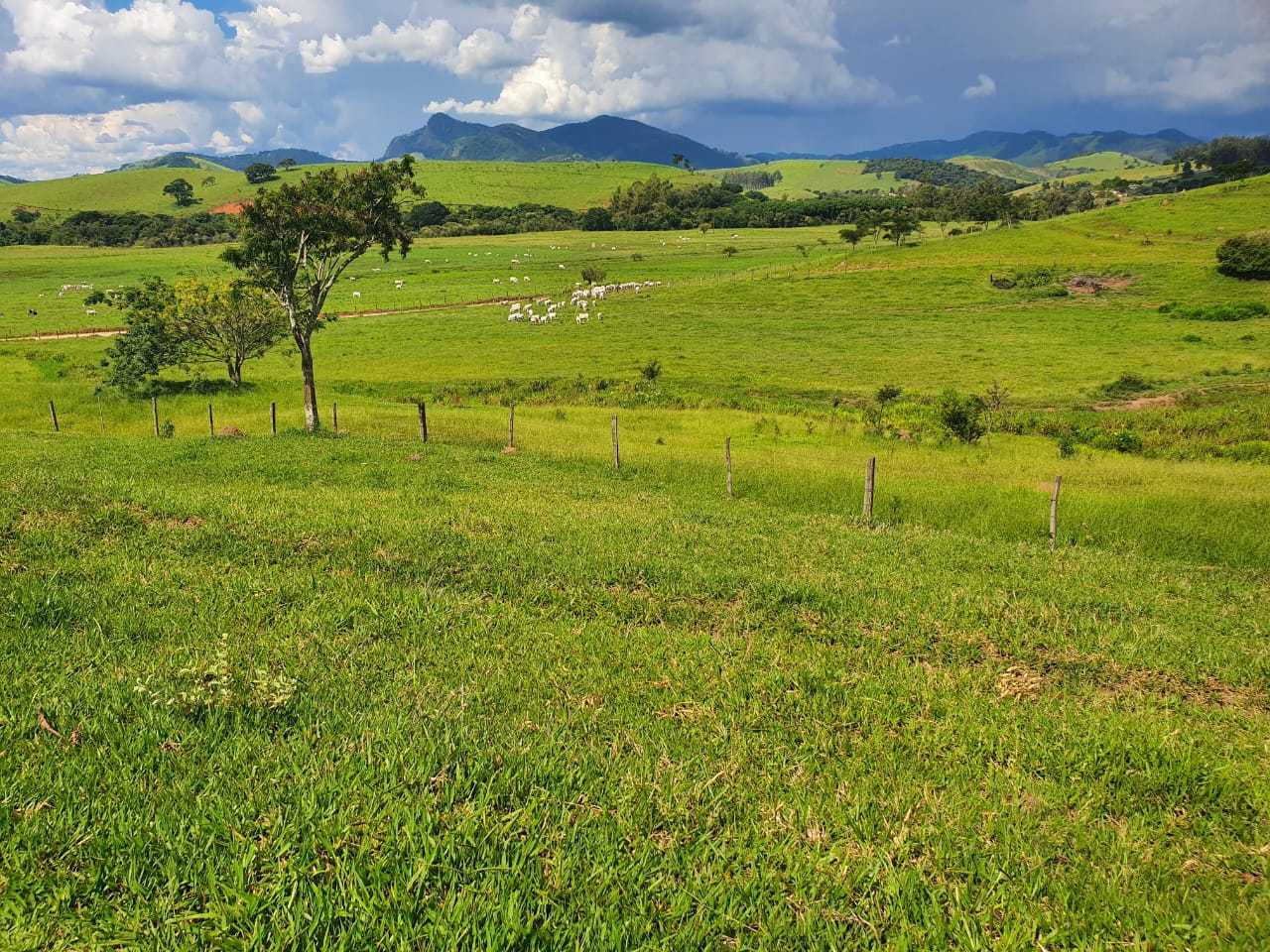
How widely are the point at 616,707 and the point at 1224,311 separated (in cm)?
8107

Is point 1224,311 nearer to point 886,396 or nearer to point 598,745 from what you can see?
point 886,396

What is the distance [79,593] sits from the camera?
9078 mm

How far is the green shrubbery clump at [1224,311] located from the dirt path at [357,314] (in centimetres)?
7078

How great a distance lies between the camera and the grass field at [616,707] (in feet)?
14.3

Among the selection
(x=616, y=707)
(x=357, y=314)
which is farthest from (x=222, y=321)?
(x=616, y=707)

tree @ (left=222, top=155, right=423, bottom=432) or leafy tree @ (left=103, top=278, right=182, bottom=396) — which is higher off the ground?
tree @ (left=222, top=155, right=423, bottom=432)

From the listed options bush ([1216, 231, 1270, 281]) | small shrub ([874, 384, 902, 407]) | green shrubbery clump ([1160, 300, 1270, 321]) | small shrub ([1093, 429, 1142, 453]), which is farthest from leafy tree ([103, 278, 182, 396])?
bush ([1216, 231, 1270, 281])

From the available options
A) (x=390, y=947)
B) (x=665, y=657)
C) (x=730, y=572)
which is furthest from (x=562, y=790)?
(x=730, y=572)

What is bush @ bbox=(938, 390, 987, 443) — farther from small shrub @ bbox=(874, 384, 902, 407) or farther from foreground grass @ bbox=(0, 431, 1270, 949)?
foreground grass @ bbox=(0, 431, 1270, 949)

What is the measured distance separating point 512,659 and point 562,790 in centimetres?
274

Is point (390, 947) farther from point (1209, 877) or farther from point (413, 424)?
point (413, 424)

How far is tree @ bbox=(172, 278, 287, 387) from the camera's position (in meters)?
43.9

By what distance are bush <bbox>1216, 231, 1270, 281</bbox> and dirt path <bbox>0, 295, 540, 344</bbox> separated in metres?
78.8

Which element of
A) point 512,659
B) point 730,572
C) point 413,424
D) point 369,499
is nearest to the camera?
point 512,659
